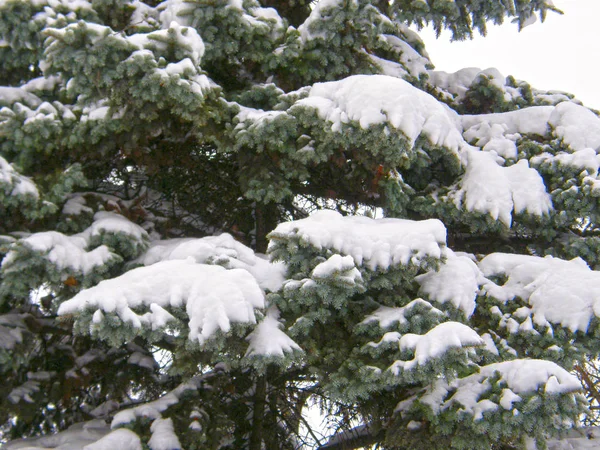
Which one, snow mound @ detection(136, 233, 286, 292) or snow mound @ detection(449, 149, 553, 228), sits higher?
snow mound @ detection(449, 149, 553, 228)

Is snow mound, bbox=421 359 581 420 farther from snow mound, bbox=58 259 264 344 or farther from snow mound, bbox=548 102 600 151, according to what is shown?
snow mound, bbox=548 102 600 151

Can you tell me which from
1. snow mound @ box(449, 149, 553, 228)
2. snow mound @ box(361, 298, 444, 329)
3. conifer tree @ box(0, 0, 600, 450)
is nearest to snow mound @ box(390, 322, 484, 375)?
conifer tree @ box(0, 0, 600, 450)

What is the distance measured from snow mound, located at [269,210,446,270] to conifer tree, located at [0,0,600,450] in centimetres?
1

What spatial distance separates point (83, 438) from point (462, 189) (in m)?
3.14

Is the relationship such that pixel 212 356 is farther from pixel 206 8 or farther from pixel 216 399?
pixel 206 8

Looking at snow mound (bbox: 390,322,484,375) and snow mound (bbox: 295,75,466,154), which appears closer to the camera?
snow mound (bbox: 390,322,484,375)

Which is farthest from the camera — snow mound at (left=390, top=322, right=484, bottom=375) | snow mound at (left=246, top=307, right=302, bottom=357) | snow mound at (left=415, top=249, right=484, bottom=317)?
snow mound at (left=415, top=249, right=484, bottom=317)

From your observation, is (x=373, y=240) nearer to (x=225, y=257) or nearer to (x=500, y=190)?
(x=225, y=257)

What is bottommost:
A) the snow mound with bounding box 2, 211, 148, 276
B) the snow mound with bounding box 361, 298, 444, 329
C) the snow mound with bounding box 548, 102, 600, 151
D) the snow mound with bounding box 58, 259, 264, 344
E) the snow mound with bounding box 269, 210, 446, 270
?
the snow mound with bounding box 2, 211, 148, 276

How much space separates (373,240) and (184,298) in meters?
1.11

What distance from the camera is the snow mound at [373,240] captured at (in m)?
3.10

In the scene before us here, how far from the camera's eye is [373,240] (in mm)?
3238

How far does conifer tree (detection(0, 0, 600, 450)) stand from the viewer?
290cm

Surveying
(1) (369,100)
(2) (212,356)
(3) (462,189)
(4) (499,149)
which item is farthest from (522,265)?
(2) (212,356)
